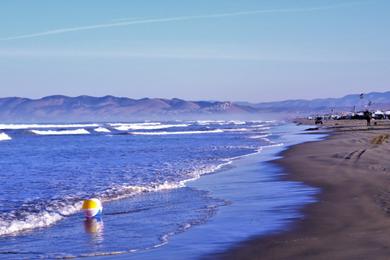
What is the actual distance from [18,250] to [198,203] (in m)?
5.18

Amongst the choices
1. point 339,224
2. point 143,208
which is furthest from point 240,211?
point 339,224

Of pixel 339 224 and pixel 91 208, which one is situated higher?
pixel 91 208

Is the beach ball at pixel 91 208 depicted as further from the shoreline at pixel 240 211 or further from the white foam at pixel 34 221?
the shoreline at pixel 240 211

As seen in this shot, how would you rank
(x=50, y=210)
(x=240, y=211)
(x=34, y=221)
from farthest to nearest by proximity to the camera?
(x=50, y=210) < (x=240, y=211) < (x=34, y=221)

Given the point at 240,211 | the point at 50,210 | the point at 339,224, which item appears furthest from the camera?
the point at 50,210

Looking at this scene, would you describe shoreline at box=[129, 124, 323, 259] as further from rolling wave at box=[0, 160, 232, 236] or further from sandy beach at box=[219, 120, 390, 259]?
rolling wave at box=[0, 160, 232, 236]

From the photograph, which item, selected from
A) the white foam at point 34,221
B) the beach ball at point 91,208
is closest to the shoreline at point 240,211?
the beach ball at point 91,208

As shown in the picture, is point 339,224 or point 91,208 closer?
point 339,224

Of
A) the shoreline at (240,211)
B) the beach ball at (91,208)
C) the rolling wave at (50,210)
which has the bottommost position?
the shoreline at (240,211)

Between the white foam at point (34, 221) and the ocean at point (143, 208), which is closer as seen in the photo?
the ocean at point (143, 208)

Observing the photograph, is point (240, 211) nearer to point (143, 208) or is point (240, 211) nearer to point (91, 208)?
point (143, 208)

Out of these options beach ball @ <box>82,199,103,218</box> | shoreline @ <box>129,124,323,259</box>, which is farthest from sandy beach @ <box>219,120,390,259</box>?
beach ball @ <box>82,199,103,218</box>

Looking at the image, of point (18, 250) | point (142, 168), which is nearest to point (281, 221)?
point (18, 250)

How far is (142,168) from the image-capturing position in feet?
75.1
